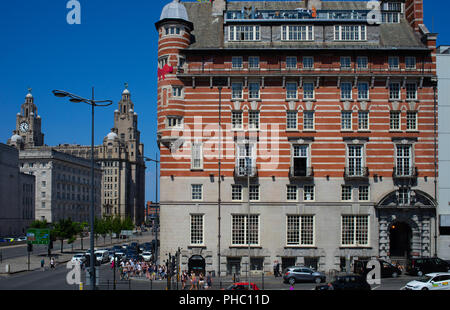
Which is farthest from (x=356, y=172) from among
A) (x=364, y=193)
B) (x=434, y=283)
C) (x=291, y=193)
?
(x=434, y=283)

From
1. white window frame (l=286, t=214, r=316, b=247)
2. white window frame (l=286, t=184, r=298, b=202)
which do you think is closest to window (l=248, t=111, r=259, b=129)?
white window frame (l=286, t=184, r=298, b=202)

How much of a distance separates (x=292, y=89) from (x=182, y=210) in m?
17.3

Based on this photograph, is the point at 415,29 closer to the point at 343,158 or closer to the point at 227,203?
the point at 343,158

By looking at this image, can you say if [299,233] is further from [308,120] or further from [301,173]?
[308,120]

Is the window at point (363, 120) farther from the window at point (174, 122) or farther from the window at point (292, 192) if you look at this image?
the window at point (174, 122)

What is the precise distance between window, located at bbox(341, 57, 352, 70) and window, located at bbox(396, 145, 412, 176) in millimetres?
9984

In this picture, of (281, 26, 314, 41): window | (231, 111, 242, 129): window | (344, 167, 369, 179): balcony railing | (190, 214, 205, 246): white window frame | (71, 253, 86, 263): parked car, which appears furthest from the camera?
(71, 253, 86, 263): parked car

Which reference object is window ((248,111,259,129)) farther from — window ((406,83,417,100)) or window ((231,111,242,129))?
window ((406,83,417,100))

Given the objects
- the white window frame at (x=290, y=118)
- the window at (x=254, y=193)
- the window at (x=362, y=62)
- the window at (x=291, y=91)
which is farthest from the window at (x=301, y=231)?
the window at (x=362, y=62)

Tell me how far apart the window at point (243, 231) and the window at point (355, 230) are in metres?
9.00

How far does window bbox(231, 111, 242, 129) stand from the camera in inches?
2138

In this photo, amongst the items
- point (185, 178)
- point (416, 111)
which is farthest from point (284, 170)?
point (416, 111)

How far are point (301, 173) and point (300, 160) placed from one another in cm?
141

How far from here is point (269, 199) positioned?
5312 centimetres
